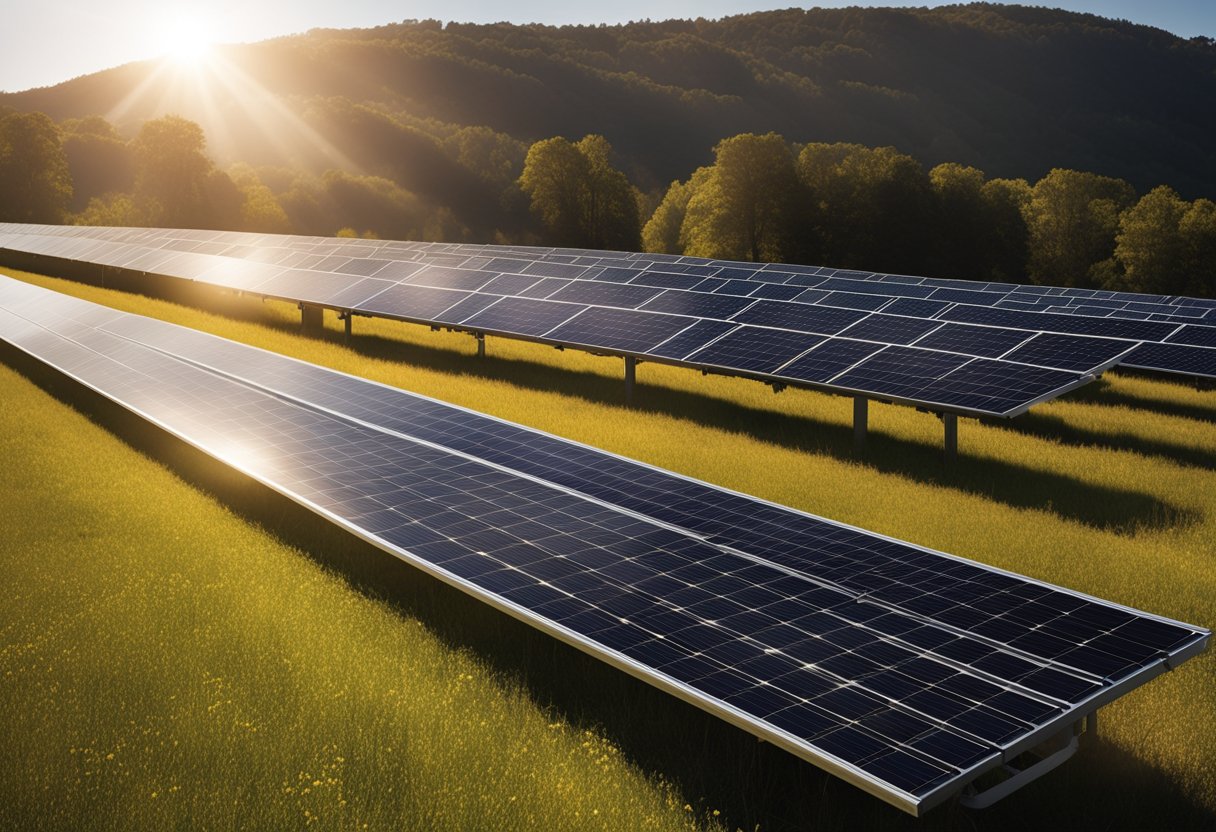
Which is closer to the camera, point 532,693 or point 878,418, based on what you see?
point 532,693

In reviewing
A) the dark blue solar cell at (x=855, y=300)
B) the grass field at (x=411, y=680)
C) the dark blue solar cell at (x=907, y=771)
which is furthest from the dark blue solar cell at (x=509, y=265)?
the dark blue solar cell at (x=907, y=771)

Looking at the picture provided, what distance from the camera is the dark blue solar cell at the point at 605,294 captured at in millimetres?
26266

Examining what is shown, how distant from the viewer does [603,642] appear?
24.7ft

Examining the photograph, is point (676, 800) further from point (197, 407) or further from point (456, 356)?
point (456, 356)

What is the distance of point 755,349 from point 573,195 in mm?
75868

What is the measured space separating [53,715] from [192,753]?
1.36 m

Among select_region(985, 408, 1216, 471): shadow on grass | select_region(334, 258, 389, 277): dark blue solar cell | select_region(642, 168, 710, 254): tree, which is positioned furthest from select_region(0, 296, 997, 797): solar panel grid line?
select_region(642, 168, 710, 254): tree

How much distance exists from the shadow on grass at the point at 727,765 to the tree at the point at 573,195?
85269 millimetres

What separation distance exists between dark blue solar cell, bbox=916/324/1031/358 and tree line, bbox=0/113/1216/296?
61.2 meters

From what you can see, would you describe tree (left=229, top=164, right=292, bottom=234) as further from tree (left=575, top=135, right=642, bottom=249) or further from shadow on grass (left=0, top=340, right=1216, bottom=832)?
shadow on grass (left=0, top=340, right=1216, bottom=832)

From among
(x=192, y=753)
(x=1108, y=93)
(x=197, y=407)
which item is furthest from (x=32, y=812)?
(x=1108, y=93)

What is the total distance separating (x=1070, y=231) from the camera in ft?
276

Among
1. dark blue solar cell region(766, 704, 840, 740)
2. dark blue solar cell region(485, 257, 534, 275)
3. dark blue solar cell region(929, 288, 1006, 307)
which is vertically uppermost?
dark blue solar cell region(485, 257, 534, 275)

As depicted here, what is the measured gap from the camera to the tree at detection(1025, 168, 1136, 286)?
83.1 m
